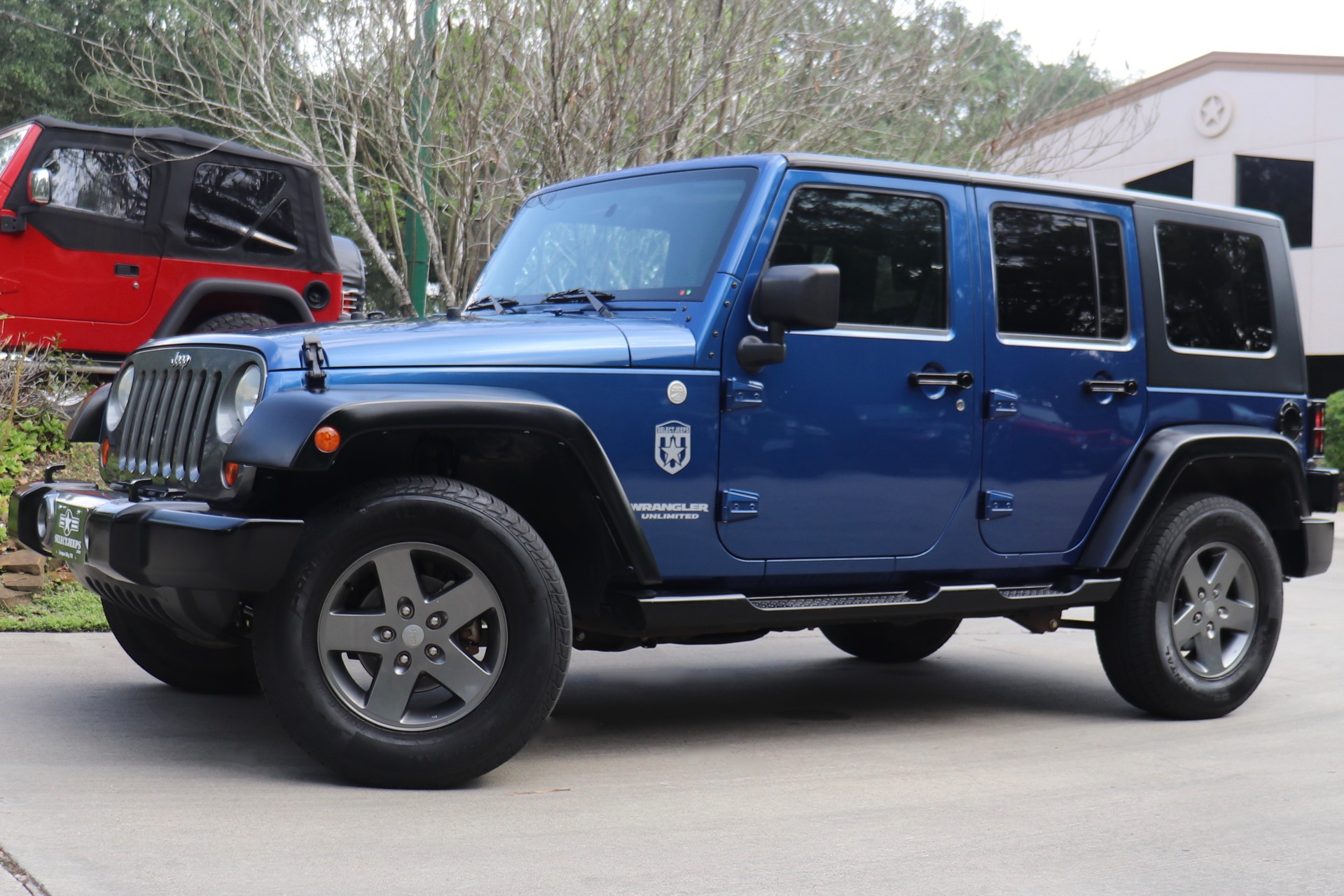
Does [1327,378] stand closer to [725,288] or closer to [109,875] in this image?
[725,288]

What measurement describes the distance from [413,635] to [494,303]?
5.34 ft

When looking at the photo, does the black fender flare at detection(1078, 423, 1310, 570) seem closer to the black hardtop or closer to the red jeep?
the red jeep

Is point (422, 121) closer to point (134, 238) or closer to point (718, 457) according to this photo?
point (134, 238)

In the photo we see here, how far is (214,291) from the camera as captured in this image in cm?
1019

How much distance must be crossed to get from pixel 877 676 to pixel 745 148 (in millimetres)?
6070

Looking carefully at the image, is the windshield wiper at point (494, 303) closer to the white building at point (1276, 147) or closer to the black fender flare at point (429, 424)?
the black fender flare at point (429, 424)

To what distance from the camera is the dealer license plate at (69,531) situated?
462 centimetres

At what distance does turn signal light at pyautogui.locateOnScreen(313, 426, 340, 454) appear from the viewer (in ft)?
13.7

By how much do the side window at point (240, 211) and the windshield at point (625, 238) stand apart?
17.0 feet

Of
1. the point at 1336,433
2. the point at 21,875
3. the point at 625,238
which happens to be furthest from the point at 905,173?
the point at 1336,433

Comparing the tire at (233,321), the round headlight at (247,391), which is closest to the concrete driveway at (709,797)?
the round headlight at (247,391)

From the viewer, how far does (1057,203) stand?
5.93 m

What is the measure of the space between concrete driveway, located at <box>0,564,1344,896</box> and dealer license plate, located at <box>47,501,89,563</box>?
2.11 feet

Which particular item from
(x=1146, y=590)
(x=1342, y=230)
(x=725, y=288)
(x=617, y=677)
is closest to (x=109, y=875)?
(x=725, y=288)
